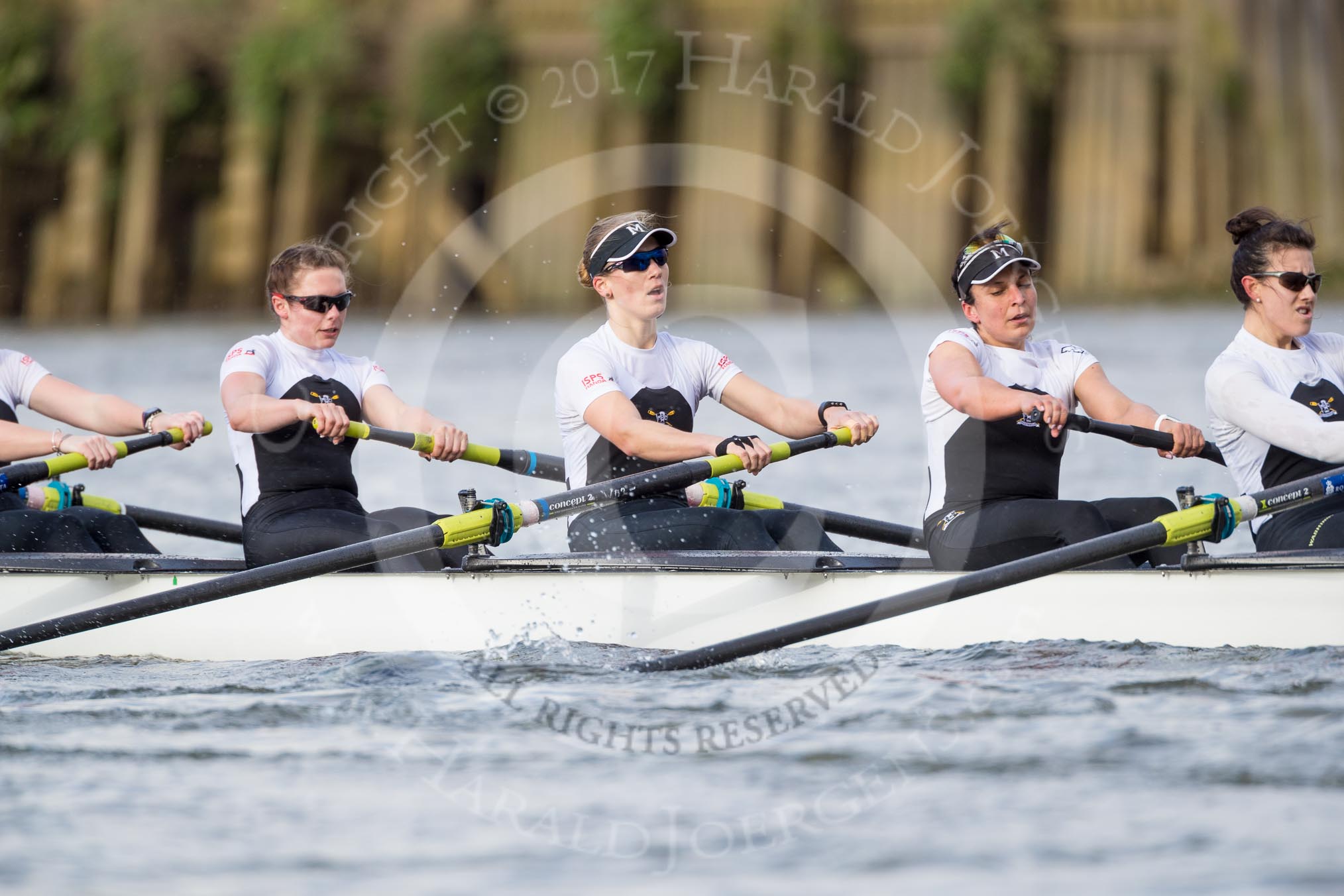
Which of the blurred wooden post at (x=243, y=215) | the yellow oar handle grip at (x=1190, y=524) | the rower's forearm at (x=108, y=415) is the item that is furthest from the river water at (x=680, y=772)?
the blurred wooden post at (x=243, y=215)

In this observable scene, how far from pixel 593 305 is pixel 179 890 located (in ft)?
69.0

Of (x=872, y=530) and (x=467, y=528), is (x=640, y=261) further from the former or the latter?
(x=872, y=530)

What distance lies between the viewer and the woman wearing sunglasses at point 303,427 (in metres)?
6.38

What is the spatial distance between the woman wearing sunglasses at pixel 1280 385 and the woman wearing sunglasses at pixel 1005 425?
0.23 metres

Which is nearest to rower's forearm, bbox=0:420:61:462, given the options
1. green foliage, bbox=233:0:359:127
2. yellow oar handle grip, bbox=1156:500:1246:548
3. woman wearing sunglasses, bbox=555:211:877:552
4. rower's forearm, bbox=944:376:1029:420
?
woman wearing sunglasses, bbox=555:211:877:552

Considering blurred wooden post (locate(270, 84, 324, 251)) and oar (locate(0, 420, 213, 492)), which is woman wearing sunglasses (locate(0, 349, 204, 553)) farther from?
blurred wooden post (locate(270, 84, 324, 251))

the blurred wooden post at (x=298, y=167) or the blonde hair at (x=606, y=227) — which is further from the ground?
the blurred wooden post at (x=298, y=167)

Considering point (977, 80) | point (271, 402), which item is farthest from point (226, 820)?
point (977, 80)

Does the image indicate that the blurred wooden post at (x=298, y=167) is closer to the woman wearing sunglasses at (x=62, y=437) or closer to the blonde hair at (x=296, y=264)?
the woman wearing sunglasses at (x=62, y=437)

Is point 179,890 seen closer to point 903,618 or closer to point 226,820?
point 226,820

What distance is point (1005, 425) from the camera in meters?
5.94

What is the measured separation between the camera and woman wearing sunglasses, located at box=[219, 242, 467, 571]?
638cm

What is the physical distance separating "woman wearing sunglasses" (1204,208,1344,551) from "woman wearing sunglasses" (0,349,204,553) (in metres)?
4.11

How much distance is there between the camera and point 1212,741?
16.8 feet
